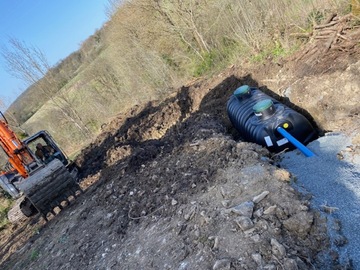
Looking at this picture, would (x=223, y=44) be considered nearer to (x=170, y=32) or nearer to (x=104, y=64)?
(x=170, y=32)

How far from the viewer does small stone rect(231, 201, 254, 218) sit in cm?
375

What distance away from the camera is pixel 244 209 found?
381 centimetres

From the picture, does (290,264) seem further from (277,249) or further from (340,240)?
(340,240)

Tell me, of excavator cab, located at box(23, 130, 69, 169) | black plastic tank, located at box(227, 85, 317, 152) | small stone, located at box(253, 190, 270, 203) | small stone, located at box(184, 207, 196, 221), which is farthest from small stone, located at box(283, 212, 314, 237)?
excavator cab, located at box(23, 130, 69, 169)

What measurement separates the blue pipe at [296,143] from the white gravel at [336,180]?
0.09m

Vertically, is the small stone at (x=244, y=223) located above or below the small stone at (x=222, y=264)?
above

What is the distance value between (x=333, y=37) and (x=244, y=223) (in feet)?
18.4

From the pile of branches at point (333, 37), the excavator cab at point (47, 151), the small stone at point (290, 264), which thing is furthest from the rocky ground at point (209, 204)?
the excavator cab at point (47, 151)

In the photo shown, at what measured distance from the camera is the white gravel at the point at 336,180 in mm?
3385

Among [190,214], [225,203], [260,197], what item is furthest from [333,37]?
[190,214]

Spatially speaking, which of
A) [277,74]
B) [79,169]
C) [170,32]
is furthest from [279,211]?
[170,32]

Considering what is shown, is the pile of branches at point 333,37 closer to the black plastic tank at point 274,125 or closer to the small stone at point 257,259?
the black plastic tank at point 274,125

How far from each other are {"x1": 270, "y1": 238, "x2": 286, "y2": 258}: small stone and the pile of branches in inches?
212

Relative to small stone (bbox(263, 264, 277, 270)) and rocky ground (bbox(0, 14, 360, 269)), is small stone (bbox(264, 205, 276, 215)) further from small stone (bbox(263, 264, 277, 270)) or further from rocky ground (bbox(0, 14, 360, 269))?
small stone (bbox(263, 264, 277, 270))
